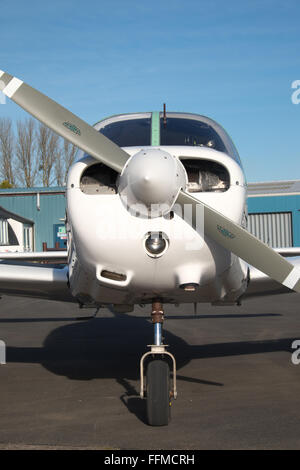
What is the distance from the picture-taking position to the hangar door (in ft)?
120

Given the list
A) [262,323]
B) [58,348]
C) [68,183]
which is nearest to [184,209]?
[68,183]

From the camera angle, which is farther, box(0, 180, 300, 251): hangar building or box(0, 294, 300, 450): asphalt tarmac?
box(0, 180, 300, 251): hangar building

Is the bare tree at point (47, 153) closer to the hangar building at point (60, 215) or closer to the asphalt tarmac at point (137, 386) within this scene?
the hangar building at point (60, 215)

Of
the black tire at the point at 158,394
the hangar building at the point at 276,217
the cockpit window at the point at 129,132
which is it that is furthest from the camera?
the hangar building at the point at 276,217

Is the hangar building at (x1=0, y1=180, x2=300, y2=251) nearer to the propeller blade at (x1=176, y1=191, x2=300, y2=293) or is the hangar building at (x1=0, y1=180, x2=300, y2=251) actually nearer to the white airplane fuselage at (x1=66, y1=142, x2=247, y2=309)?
the white airplane fuselage at (x1=66, y1=142, x2=247, y2=309)

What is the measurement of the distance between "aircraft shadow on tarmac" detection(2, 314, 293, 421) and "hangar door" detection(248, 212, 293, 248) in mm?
26897

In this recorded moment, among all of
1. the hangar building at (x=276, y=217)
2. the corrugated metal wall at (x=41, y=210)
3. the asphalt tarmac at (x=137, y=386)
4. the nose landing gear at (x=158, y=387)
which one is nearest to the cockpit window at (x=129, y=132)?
the nose landing gear at (x=158, y=387)

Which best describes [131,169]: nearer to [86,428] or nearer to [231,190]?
[231,190]

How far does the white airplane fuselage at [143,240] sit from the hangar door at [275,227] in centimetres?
3262

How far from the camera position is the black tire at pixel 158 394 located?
14.6 feet

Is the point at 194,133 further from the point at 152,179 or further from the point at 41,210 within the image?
the point at 41,210

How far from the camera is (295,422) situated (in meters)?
4.54

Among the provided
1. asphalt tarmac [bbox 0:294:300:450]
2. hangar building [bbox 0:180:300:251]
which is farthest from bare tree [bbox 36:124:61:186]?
asphalt tarmac [bbox 0:294:300:450]

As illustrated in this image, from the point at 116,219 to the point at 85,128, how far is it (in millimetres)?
851
